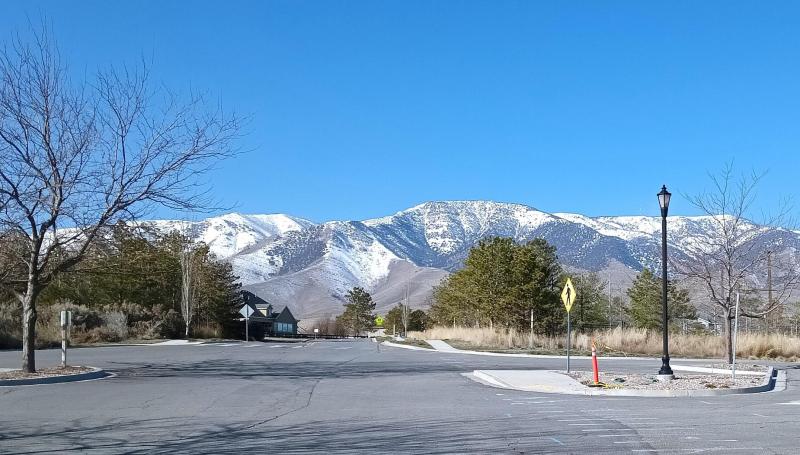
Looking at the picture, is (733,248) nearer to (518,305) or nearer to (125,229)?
(125,229)

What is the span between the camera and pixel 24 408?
13.8 meters

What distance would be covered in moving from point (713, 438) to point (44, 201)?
631 inches

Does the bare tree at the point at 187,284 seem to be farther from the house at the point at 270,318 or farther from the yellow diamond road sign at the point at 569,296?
the yellow diamond road sign at the point at 569,296

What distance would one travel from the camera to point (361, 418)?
12883 millimetres

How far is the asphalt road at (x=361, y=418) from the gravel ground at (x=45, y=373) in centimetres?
104

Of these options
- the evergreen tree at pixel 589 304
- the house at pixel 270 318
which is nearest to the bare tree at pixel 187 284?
the evergreen tree at pixel 589 304

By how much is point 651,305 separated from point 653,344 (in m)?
26.4

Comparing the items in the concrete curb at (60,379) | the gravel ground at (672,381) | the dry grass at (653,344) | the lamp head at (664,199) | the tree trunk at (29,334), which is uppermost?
the lamp head at (664,199)

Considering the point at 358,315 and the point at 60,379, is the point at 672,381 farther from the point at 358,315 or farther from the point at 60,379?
the point at 358,315

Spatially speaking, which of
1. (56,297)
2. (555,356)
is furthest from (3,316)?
(555,356)

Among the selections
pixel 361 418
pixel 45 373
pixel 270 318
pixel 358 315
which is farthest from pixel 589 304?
pixel 358 315

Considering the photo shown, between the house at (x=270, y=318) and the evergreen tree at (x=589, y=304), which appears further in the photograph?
the house at (x=270, y=318)

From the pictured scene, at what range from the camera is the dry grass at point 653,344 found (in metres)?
34.3

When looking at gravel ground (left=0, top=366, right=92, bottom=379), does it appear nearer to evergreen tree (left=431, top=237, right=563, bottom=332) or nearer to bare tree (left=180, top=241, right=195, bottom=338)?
bare tree (left=180, top=241, right=195, bottom=338)
